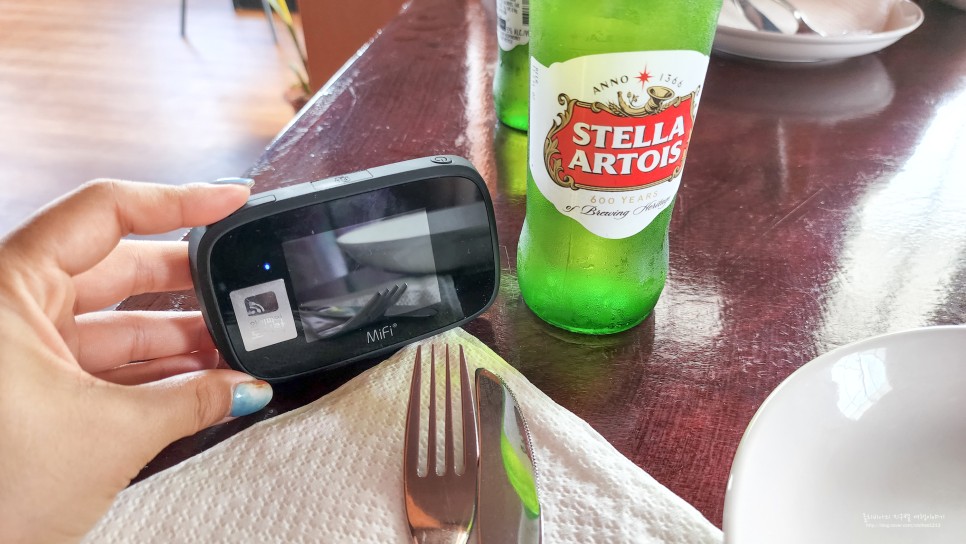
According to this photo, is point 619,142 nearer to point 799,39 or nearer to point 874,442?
point 874,442

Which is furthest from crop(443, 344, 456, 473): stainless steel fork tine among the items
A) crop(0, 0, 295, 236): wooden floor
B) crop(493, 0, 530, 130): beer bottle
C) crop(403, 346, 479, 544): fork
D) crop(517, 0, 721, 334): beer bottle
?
crop(0, 0, 295, 236): wooden floor

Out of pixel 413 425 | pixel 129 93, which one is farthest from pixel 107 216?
pixel 129 93

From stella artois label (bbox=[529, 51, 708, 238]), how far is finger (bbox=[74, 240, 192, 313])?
21cm

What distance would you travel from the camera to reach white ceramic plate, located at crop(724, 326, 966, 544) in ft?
0.87

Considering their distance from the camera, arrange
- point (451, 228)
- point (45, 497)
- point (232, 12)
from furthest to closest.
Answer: point (232, 12) → point (451, 228) → point (45, 497)

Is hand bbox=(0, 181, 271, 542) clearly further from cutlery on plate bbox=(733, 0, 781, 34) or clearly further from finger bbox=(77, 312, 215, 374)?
cutlery on plate bbox=(733, 0, 781, 34)

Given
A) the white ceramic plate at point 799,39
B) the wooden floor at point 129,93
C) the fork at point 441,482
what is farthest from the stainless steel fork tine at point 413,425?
the wooden floor at point 129,93

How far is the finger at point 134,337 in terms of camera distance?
1.19 ft

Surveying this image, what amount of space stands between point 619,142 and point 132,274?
0.90 ft

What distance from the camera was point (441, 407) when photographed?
0.34 m

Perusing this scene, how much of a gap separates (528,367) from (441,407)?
2.4 inches

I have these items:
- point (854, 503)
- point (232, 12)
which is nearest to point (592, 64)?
point (854, 503)

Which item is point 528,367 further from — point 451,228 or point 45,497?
point 45,497

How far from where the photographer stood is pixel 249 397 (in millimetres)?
343
